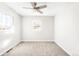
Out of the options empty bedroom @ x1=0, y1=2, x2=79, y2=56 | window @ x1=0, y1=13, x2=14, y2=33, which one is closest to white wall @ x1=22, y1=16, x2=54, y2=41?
empty bedroom @ x1=0, y1=2, x2=79, y2=56

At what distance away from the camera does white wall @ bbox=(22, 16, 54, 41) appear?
4.55 feet

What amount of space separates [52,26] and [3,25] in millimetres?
759

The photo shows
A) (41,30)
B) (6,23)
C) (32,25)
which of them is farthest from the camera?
(41,30)

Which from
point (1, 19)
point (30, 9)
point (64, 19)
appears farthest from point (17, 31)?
point (64, 19)

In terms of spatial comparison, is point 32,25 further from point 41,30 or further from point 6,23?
point 6,23

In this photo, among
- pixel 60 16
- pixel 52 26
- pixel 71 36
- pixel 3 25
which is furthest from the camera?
pixel 71 36

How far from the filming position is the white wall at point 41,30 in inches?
54.6

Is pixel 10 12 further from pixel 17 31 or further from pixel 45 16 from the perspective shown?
pixel 45 16

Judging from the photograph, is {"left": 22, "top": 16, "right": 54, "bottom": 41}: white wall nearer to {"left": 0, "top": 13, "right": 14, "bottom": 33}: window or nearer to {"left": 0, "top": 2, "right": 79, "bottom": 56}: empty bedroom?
{"left": 0, "top": 2, "right": 79, "bottom": 56}: empty bedroom

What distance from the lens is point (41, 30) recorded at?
1520 mm

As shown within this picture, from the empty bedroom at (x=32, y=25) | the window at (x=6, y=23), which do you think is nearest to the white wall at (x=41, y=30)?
the empty bedroom at (x=32, y=25)

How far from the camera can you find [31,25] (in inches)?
55.8

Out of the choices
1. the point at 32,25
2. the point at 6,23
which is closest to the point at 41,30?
the point at 32,25

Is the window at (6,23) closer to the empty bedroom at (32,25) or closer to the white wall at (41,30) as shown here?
the empty bedroom at (32,25)
